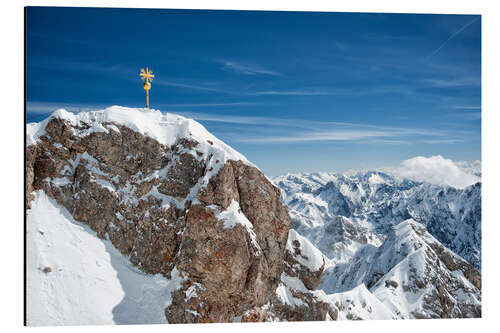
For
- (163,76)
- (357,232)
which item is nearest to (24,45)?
(163,76)

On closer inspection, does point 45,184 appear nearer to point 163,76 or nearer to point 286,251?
point 163,76

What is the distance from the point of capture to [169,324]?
10.5 m

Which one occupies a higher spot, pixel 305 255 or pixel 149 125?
pixel 149 125

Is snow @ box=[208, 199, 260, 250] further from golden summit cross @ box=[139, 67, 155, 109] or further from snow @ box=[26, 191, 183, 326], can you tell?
golden summit cross @ box=[139, 67, 155, 109]

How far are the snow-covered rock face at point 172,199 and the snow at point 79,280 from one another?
0.27 m

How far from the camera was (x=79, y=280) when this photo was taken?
10391mm

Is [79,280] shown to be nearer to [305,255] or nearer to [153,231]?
[153,231]

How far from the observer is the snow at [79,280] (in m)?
9.74

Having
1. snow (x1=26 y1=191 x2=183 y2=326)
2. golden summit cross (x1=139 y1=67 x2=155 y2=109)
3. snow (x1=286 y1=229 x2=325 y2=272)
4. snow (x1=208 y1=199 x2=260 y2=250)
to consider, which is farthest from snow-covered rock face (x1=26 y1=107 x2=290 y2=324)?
golden summit cross (x1=139 y1=67 x2=155 y2=109)

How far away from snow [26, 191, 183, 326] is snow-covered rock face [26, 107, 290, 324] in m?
0.27

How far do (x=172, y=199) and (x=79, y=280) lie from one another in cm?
409

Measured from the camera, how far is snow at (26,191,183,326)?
9.74m

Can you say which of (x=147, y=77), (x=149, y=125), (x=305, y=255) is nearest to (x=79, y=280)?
(x=149, y=125)

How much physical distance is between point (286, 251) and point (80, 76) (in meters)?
10.3
